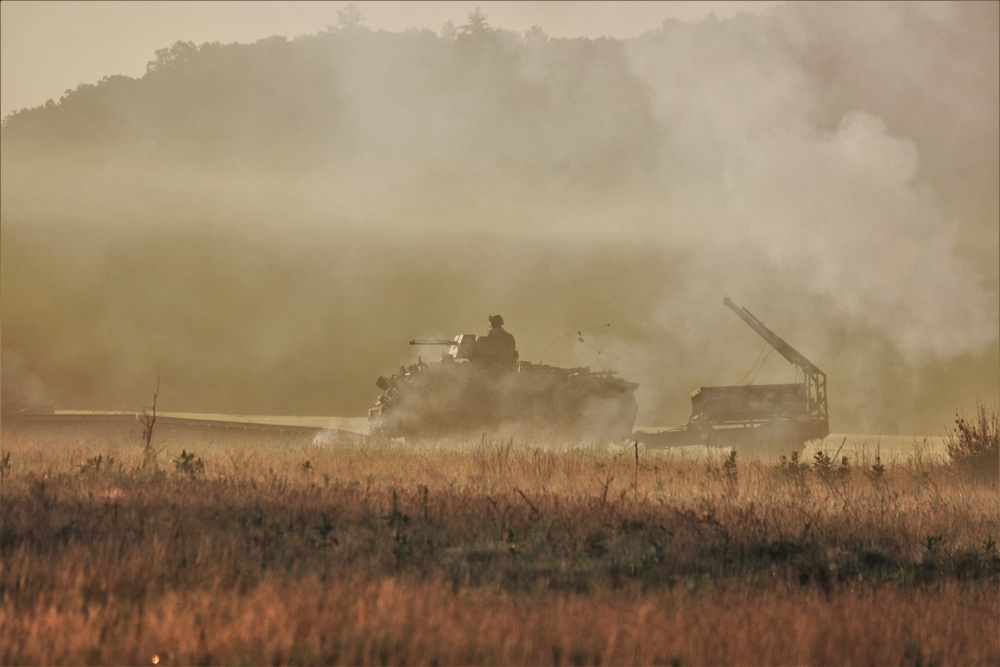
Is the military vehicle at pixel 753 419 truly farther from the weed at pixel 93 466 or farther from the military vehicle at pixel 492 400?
the weed at pixel 93 466

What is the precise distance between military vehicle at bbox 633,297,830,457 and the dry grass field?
60.8ft

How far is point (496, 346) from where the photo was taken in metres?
33.9

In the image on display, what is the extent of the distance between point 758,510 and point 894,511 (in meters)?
1.91

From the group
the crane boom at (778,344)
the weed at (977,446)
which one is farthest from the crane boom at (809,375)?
the weed at (977,446)

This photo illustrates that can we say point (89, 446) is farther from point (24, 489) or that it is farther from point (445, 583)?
point (445, 583)

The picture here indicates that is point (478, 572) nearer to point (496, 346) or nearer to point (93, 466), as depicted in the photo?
point (93, 466)

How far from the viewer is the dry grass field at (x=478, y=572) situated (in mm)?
6711

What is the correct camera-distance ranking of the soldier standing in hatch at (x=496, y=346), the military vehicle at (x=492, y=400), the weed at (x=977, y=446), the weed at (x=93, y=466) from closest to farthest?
the weed at (x=93, y=466), the weed at (x=977, y=446), the military vehicle at (x=492, y=400), the soldier standing in hatch at (x=496, y=346)

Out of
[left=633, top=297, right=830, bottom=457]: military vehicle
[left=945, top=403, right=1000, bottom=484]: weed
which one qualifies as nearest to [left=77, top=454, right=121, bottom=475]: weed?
[left=945, top=403, right=1000, bottom=484]: weed

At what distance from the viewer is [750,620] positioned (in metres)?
7.76

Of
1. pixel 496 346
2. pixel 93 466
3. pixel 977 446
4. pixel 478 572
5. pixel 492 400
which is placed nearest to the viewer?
pixel 478 572

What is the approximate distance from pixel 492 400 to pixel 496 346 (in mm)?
1792

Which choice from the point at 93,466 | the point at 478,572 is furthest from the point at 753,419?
the point at 478,572

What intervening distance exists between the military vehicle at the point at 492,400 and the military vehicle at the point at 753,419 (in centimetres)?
252
